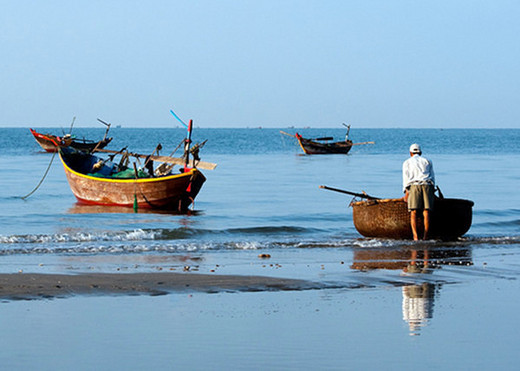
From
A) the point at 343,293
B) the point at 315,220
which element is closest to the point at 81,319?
the point at 343,293

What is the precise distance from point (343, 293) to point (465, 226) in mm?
5626

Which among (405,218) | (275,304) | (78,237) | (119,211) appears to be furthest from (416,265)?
(119,211)

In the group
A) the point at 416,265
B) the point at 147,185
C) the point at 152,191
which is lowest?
the point at 416,265

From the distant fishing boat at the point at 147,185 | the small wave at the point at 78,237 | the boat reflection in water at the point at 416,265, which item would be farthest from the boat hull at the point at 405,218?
the distant fishing boat at the point at 147,185

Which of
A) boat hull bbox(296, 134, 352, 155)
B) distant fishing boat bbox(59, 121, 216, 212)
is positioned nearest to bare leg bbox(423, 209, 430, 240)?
distant fishing boat bbox(59, 121, 216, 212)

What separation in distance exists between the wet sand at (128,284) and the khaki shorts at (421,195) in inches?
152

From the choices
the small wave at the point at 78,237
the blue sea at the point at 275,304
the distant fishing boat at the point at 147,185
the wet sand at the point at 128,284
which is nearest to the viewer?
the blue sea at the point at 275,304

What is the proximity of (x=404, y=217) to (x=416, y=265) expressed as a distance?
8.22 feet

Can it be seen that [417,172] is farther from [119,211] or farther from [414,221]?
[119,211]

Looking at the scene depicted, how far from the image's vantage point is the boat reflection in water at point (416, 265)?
7133mm

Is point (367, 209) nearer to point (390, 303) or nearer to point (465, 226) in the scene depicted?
point (465, 226)

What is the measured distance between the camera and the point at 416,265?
10.5 m

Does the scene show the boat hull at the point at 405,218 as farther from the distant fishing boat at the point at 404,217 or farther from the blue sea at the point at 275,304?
the blue sea at the point at 275,304

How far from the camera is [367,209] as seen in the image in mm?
13195
